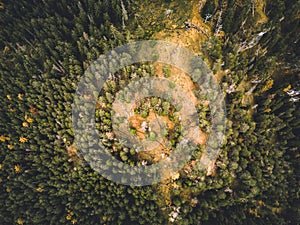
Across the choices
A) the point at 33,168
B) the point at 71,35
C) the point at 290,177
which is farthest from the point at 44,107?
the point at 290,177

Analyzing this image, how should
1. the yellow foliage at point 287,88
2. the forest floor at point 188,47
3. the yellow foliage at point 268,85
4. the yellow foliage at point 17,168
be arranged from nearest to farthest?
the forest floor at point 188,47 → the yellow foliage at point 268,85 → the yellow foliage at point 287,88 → the yellow foliage at point 17,168

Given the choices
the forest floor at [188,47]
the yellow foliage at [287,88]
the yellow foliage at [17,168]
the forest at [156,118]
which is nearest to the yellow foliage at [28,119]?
the forest at [156,118]

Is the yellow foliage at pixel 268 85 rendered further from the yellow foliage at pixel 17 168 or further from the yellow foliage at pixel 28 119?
the yellow foliage at pixel 17 168

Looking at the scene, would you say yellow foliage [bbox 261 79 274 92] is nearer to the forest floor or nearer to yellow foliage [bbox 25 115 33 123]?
the forest floor

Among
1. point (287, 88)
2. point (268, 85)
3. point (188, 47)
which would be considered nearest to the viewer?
point (188, 47)

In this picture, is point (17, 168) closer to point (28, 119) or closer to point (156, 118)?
point (28, 119)

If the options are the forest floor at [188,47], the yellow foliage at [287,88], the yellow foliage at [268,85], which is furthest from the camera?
the yellow foliage at [287,88]

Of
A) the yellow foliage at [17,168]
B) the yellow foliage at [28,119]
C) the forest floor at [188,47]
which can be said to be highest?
the forest floor at [188,47]

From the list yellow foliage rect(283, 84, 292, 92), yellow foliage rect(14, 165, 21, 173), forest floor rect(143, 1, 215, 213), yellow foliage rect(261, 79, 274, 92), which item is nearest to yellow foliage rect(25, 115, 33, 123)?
yellow foliage rect(14, 165, 21, 173)

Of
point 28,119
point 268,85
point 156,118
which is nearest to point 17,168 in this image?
point 28,119

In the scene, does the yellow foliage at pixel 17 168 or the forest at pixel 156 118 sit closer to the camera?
the forest at pixel 156 118
